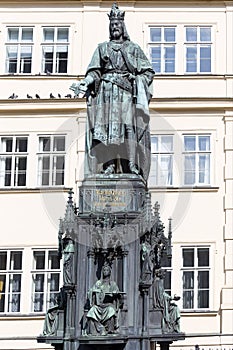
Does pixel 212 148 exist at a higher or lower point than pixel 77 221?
higher

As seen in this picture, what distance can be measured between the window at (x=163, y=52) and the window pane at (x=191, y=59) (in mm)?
432

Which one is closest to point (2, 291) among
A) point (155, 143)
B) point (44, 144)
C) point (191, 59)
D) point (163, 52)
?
point (44, 144)

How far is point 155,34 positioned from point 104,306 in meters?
15.1

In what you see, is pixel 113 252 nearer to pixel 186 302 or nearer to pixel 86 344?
pixel 86 344

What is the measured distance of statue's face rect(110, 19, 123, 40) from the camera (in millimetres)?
12352

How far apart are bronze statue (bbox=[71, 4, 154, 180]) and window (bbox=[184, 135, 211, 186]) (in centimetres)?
1102

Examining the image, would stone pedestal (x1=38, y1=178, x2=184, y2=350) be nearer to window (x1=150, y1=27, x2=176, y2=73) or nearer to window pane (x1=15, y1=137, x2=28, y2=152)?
window pane (x1=15, y1=137, x2=28, y2=152)

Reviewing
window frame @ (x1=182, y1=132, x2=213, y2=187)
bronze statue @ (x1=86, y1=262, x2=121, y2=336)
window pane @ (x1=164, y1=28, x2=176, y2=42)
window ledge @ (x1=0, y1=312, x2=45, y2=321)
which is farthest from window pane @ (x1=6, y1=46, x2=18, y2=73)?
bronze statue @ (x1=86, y1=262, x2=121, y2=336)

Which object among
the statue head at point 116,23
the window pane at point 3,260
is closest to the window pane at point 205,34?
the window pane at point 3,260

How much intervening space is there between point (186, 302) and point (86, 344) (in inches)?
451

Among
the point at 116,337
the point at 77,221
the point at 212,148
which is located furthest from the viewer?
the point at 212,148

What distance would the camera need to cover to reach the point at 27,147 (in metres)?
23.6

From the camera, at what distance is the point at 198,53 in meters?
24.1

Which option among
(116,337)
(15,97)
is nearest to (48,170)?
(15,97)
